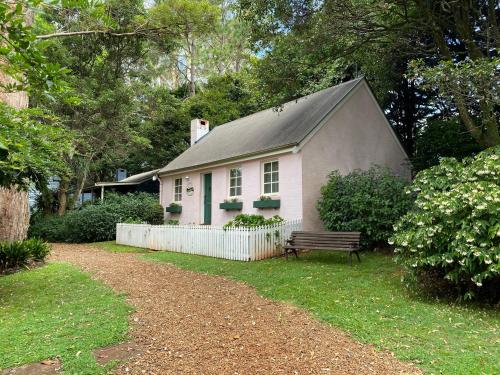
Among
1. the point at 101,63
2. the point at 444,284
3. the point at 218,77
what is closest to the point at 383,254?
the point at 444,284

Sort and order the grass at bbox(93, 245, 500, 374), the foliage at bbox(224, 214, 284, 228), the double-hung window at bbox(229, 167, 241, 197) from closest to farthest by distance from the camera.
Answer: the grass at bbox(93, 245, 500, 374) < the foliage at bbox(224, 214, 284, 228) < the double-hung window at bbox(229, 167, 241, 197)

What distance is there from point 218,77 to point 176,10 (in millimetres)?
13597

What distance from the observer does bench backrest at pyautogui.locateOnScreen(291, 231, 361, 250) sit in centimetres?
902

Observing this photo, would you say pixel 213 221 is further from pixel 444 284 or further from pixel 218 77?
pixel 218 77

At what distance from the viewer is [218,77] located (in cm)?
2928

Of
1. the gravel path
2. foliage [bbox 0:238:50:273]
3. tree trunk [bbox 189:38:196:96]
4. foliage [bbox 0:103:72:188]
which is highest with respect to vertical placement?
tree trunk [bbox 189:38:196:96]

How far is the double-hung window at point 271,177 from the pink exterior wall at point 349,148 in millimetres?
1376

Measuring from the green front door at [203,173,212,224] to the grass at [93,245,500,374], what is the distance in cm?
701

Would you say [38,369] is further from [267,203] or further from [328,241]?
[267,203]

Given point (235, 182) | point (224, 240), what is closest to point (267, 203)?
point (235, 182)

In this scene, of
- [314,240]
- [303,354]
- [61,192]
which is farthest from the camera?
[61,192]

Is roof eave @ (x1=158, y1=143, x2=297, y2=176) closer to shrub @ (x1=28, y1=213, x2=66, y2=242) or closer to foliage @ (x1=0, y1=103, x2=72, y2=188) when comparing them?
shrub @ (x1=28, y1=213, x2=66, y2=242)

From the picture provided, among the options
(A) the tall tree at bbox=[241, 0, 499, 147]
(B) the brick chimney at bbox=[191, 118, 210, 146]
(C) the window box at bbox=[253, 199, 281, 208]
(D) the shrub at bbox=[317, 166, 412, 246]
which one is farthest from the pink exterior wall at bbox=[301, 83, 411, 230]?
(B) the brick chimney at bbox=[191, 118, 210, 146]

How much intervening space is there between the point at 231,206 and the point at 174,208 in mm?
4580
